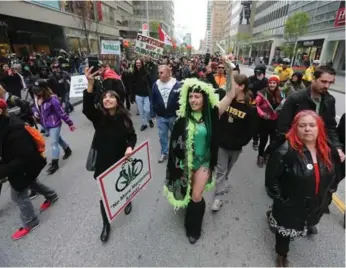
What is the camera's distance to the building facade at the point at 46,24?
17.7 meters

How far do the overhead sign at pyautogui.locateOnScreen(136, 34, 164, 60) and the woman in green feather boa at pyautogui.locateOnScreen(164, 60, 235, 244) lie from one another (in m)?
6.19

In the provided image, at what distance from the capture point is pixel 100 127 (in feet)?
8.50

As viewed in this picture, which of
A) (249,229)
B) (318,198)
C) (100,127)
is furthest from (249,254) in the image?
(100,127)

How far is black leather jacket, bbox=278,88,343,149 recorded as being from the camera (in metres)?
2.72

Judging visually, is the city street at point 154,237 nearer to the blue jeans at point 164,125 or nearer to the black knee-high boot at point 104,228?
the black knee-high boot at point 104,228

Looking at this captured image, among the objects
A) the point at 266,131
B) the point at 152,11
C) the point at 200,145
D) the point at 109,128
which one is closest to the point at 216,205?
the point at 200,145

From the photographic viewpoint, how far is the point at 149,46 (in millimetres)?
7969

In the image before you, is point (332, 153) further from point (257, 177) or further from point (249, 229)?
point (257, 177)

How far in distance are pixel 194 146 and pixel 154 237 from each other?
4.41 feet

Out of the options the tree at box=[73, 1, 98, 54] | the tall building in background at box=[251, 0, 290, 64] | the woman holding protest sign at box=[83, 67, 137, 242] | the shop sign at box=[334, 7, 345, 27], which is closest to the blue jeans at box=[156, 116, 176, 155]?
the woman holding protest sign at box=[83, 67, 137, 242]

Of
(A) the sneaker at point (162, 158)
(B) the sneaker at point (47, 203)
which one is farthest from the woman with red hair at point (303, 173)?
(B) the sneaker at point (47, 203)

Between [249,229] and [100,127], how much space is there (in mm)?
2410

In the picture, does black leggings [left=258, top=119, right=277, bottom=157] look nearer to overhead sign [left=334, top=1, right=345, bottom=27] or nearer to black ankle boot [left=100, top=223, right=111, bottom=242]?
black ankle boot [left=100, top=223, right=111, bottom=242]

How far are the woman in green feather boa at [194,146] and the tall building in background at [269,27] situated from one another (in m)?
48.1
